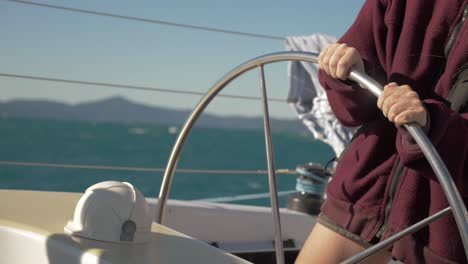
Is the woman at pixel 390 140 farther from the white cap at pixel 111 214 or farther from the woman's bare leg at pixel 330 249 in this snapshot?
the white cap at pixel 111 214

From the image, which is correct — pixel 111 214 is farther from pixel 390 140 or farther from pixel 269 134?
pixel 390 140

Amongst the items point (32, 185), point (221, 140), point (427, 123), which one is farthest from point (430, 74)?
point (221, 140)

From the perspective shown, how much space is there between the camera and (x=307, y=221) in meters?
2.35

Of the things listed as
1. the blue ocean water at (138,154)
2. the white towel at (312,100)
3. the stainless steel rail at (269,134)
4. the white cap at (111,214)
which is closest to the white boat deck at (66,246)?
the white cap at (111,214)

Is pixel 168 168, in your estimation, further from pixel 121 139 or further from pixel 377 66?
pixel 121 139

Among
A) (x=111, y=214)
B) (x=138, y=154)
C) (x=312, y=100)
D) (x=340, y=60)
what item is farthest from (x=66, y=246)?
(x=138, y=154)

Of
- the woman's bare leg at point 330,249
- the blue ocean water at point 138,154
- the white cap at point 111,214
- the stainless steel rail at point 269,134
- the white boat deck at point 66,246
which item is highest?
the stainless steel rail at point 269,134

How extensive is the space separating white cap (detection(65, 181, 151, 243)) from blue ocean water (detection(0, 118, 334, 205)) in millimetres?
21700

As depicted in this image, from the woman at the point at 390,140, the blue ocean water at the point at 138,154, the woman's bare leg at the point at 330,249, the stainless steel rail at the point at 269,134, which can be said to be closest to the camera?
the stainless steel rail at the point at 269,134

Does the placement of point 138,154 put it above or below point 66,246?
below

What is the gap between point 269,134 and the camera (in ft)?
4.21

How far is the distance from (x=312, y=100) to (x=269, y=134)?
5.20 feet

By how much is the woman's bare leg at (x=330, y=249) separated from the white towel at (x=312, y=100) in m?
1.24

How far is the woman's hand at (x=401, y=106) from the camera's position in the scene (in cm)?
101
